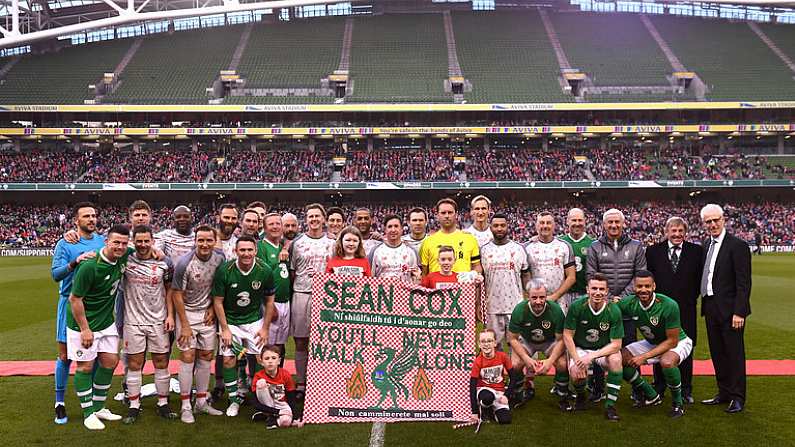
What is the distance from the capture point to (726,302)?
6.61 metres

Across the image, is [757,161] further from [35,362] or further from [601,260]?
[35,362]

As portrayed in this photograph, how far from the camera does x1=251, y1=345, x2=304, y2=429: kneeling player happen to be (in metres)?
6.05

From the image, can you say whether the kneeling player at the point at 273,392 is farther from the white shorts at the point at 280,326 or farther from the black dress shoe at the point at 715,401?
the black dress shoe at the point at 715,401

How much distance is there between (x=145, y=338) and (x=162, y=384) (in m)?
0.54

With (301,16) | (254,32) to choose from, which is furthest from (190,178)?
(301,16)

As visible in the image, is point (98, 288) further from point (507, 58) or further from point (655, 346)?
point (507, 58)

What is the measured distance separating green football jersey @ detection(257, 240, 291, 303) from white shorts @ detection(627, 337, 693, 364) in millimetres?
3789

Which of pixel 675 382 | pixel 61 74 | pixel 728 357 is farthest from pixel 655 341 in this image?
pixel 61 74

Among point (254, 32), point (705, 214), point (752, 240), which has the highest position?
point (254, 32)

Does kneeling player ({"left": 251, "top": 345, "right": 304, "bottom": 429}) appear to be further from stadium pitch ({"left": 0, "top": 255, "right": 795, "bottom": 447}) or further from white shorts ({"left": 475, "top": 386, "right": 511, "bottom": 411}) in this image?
white shorts ({"left": 475, "top": 386, "right": 511, "bottom": 411})

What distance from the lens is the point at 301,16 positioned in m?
55.2

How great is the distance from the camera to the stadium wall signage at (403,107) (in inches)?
1626

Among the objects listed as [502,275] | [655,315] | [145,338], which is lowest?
[145,338]

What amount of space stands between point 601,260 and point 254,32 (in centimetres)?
5038
